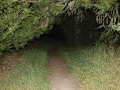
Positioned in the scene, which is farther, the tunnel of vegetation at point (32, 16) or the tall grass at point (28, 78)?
the tall grass at point (28, 78)

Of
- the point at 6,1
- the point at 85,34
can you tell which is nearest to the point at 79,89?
the point at 6,1

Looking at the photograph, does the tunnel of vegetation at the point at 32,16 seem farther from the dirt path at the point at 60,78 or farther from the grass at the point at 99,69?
the dirt path at the point at 60,78

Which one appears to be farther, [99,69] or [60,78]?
[60,78]

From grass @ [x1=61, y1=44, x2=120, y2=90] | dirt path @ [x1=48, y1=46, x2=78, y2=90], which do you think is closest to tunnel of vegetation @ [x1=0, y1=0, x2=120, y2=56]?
grass @ [x1=61, y1=44, x2=120, y2=90]

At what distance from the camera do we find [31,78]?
1042 cm

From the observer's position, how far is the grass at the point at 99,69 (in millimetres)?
A: 8687

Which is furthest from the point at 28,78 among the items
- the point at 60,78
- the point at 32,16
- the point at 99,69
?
the point at 99,69

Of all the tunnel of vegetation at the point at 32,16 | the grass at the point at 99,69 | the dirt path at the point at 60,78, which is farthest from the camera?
the dirt path at the point at 60,78

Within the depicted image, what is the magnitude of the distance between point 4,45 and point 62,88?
282 centimetres

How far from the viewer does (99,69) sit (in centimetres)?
987

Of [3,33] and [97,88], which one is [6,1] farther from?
[97,88]

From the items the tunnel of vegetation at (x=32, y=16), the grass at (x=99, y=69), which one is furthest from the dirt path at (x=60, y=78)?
the tunnel of vegetation at (x=32, y=16)

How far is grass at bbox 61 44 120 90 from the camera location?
28.5 ft

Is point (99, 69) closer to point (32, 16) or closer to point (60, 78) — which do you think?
point (60, 78)
